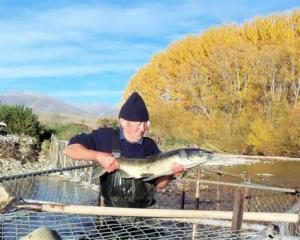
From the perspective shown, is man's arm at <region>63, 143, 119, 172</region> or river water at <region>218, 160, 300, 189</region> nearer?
man's arm at <region>63, 143, 119, 172</region>

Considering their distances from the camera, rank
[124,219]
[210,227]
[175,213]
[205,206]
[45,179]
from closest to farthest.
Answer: [175,213], [124,219], [210,227], [205,206], [45,179]

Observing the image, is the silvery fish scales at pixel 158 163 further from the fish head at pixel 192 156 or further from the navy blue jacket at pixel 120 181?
the navy blue jacket at pixel 120 181

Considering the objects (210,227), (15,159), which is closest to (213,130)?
(15,159)

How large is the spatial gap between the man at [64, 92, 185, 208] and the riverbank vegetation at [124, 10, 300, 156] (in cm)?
3086

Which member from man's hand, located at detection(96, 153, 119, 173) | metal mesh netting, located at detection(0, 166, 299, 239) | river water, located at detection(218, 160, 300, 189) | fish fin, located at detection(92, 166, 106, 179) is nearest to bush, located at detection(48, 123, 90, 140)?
river water, located at detection(218, 160, 300, 189)

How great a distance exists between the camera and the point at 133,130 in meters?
5.09

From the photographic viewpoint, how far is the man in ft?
16.5

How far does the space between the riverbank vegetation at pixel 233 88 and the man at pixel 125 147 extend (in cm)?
3086

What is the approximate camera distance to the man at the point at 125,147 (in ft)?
16.5

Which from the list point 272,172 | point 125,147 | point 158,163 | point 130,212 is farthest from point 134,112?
point 272,172

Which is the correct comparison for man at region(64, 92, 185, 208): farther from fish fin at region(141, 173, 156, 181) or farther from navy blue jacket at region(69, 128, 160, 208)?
fish fin at region(141, 173, 156, 181)

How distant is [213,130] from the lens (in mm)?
39125

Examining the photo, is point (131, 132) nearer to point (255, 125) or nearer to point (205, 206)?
point (205, 206)

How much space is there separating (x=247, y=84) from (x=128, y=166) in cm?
3498
